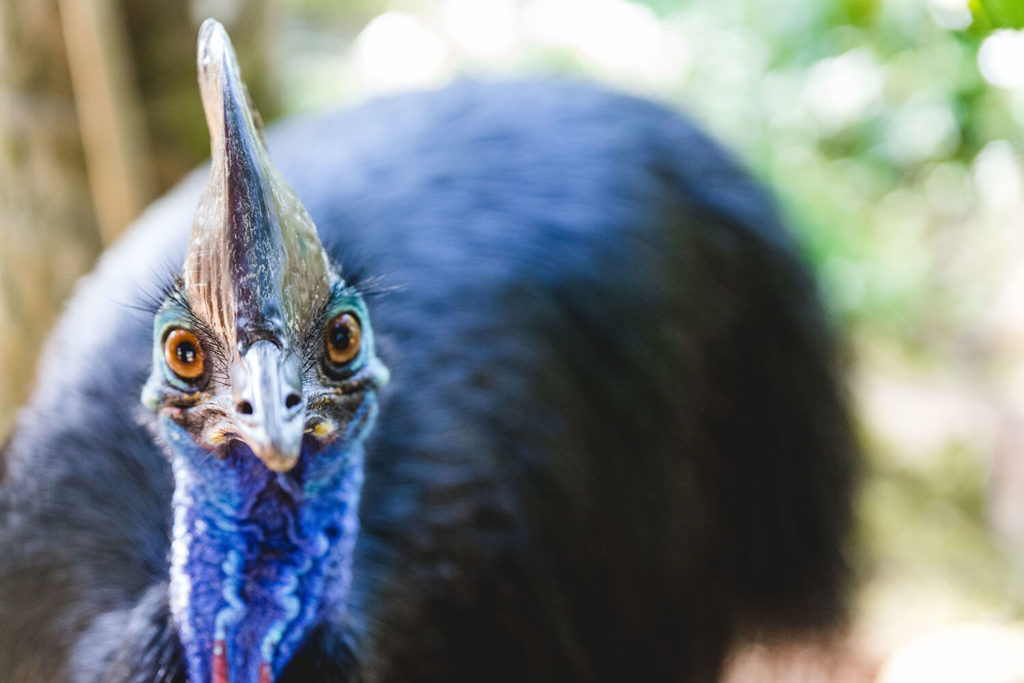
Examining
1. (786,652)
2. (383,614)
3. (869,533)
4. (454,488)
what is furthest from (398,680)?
(869,533)

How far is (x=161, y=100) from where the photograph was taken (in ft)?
7.72

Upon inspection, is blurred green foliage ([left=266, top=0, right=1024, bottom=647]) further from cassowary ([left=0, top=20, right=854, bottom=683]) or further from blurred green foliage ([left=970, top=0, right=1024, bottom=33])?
blurred green foliage ([left=970, top=0, right=1024, bottom=33])

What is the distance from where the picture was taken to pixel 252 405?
0.85 meters

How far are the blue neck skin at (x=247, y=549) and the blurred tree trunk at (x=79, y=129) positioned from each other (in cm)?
101

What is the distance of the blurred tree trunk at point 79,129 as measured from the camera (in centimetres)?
189

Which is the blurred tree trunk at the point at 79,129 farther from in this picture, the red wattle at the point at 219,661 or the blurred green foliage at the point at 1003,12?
the blurred green foliage at the point at 1003,12

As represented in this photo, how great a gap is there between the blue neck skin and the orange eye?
0.26 ft

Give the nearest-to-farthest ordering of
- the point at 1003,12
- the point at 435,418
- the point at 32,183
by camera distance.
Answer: the point at 1003,12 < the point at 435,418 < the point at 32,183

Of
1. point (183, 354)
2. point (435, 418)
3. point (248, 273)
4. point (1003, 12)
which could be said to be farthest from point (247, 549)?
point (1003, 12)

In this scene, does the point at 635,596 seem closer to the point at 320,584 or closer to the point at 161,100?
the point at 320,584

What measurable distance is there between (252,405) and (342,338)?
0.59 ft

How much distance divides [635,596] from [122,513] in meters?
0.89

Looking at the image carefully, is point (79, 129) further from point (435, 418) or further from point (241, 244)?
point (241, 244)

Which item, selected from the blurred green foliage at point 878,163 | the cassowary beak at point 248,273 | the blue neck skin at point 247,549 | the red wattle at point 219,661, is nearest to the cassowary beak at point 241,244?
the cassowary beak at point 248,273
